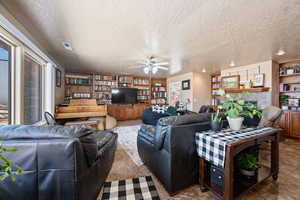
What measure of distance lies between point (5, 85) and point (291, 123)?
643 cm

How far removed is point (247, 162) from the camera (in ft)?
4.83

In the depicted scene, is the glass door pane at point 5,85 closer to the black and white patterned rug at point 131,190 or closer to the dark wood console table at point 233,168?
the black and white patterned rug at point 131,190

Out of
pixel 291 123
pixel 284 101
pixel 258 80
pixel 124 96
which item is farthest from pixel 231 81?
pixel 124 96

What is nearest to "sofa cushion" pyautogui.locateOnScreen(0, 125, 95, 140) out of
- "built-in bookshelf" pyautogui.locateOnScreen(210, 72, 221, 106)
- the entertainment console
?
the entertainment console

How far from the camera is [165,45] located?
2.63 meters

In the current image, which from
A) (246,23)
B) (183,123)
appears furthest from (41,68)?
(246,23)

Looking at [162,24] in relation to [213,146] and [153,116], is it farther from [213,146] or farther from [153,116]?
[153,116]

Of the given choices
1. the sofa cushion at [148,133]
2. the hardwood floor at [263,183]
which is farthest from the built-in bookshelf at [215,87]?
the sofa cushion at [148,133]

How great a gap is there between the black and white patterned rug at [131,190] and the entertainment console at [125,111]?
4.45 m

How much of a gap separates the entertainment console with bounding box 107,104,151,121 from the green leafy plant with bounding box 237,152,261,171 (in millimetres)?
5096

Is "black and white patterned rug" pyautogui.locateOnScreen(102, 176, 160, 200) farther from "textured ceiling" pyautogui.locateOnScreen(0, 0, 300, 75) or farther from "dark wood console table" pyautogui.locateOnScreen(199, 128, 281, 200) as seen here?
"textured ceiling" pyautogui.locateOnScreen(0, 0, 300, 75)

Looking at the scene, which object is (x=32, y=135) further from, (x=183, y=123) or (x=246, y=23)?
(x=246, y=23)

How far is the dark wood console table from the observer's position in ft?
3.67

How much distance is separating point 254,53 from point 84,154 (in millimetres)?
4214
